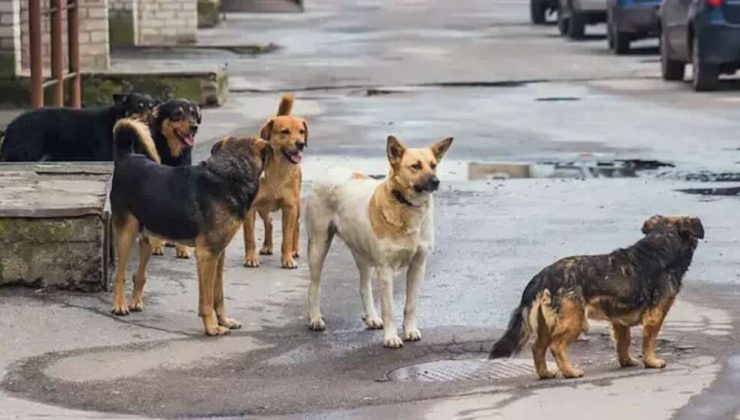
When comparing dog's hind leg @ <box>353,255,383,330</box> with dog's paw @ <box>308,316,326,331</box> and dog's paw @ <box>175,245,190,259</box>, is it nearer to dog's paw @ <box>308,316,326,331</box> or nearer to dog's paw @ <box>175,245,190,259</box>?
dog's paw @ <box>308,316,326,331</box>

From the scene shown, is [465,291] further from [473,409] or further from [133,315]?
[473,409]

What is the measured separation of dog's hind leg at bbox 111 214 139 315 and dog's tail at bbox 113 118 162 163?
0.36 meters

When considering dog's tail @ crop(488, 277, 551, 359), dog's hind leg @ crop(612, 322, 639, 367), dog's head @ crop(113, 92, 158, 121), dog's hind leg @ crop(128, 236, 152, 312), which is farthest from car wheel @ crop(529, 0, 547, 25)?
dog's tail @ crop(488, 277, 551, 359)

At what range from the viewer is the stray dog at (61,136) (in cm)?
1241

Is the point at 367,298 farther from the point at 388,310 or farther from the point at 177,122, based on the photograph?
the point at 177,122

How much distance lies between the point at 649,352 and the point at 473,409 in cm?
110

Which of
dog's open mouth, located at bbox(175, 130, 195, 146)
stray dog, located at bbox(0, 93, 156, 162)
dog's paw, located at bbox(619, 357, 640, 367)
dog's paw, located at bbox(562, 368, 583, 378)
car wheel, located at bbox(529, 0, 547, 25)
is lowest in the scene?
car wheel, located at bbox(529, 0, 547, 25)

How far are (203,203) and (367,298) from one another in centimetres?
97

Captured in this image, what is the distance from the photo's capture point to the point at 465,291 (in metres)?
10.3

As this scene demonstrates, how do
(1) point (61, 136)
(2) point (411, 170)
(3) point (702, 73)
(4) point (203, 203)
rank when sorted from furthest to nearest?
1. (3) point (702, 73)
2. (1) point (61, 136)
3. (4) point (203, 203)
4. (2) point (411, 170)

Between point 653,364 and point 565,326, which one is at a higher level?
point 565,326

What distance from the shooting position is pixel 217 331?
9.16 meters

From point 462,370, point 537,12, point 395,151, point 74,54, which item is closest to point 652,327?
point 462,370

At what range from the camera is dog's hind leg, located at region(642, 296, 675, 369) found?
8102 millimetres
